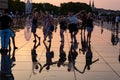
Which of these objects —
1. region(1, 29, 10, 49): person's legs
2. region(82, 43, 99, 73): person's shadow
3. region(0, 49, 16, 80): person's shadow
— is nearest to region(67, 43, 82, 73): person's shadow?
region(82, 43, 99, 73): person's shadow

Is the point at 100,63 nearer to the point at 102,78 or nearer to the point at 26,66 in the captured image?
the point at 26,66

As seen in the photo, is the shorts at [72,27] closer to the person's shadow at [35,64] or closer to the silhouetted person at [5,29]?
the person's shadow at [35,64]

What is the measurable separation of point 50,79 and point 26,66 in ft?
10.3

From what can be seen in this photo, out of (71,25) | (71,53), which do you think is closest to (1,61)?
(71,53)

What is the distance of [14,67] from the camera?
637 inches

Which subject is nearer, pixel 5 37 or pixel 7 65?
pixel 7 65

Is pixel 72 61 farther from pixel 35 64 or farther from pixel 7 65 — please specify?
pixel 7 65

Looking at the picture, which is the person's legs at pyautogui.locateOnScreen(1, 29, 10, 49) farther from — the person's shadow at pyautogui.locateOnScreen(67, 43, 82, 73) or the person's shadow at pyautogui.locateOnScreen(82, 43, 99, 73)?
the person's shadow at pyautogui.locateOnScreen(82, 43, 99, 73)

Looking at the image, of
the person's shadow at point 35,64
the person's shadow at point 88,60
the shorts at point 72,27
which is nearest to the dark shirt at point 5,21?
the person's shadow at point 35,64

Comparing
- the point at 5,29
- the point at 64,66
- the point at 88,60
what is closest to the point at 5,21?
the point at 5,29

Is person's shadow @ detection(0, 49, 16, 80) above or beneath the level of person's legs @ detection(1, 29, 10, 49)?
beneath

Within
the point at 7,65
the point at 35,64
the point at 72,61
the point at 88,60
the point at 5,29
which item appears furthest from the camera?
the point at 5,29

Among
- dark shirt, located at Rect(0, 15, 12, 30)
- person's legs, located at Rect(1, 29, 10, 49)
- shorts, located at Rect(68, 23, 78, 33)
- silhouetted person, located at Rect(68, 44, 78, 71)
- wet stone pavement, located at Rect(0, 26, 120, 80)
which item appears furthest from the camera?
shorts, located at Rect(68, 23, 78, 33)

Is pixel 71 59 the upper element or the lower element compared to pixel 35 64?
lower
